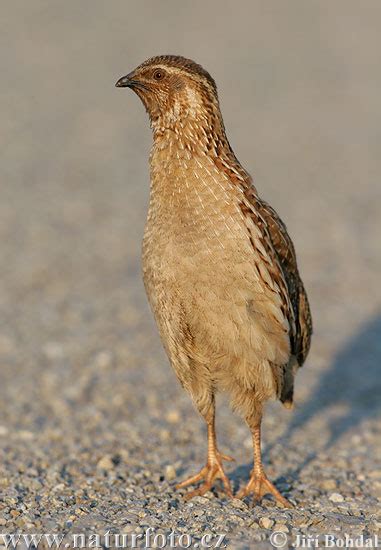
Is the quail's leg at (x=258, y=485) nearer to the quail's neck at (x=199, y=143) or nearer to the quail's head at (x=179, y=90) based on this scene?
the quail's neck at (x=199, y=143)

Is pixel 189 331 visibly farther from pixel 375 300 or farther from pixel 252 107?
pixel 252 107

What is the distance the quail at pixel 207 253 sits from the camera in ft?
22.6

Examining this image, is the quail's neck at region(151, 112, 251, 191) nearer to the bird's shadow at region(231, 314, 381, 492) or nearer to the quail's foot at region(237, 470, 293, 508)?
the quail's foot at region(237, 470, 293, 508)

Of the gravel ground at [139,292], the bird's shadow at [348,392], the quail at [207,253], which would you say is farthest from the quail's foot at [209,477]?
the bird's shadow at [348,392]

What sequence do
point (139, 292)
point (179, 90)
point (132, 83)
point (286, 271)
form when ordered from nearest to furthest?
point (179, 90)
point (132, 83)
point (286, 271)
point (139, 292)

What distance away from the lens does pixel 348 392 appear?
37.0ft

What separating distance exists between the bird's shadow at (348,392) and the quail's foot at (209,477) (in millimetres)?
1011

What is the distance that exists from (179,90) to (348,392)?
5386 millimetres

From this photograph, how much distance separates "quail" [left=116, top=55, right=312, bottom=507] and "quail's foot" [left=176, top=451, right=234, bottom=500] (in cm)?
72

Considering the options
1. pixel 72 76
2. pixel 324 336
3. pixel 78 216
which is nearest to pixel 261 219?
pixel 324 336

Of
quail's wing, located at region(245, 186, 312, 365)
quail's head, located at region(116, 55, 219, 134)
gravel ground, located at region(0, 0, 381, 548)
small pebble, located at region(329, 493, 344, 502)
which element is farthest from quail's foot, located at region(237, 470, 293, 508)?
quail's head, located at region(116, 55, 219, 134)

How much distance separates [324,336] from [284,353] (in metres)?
5.57

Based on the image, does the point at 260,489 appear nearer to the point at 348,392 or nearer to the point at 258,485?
the point at 258,485

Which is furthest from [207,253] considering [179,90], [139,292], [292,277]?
[139,292]
